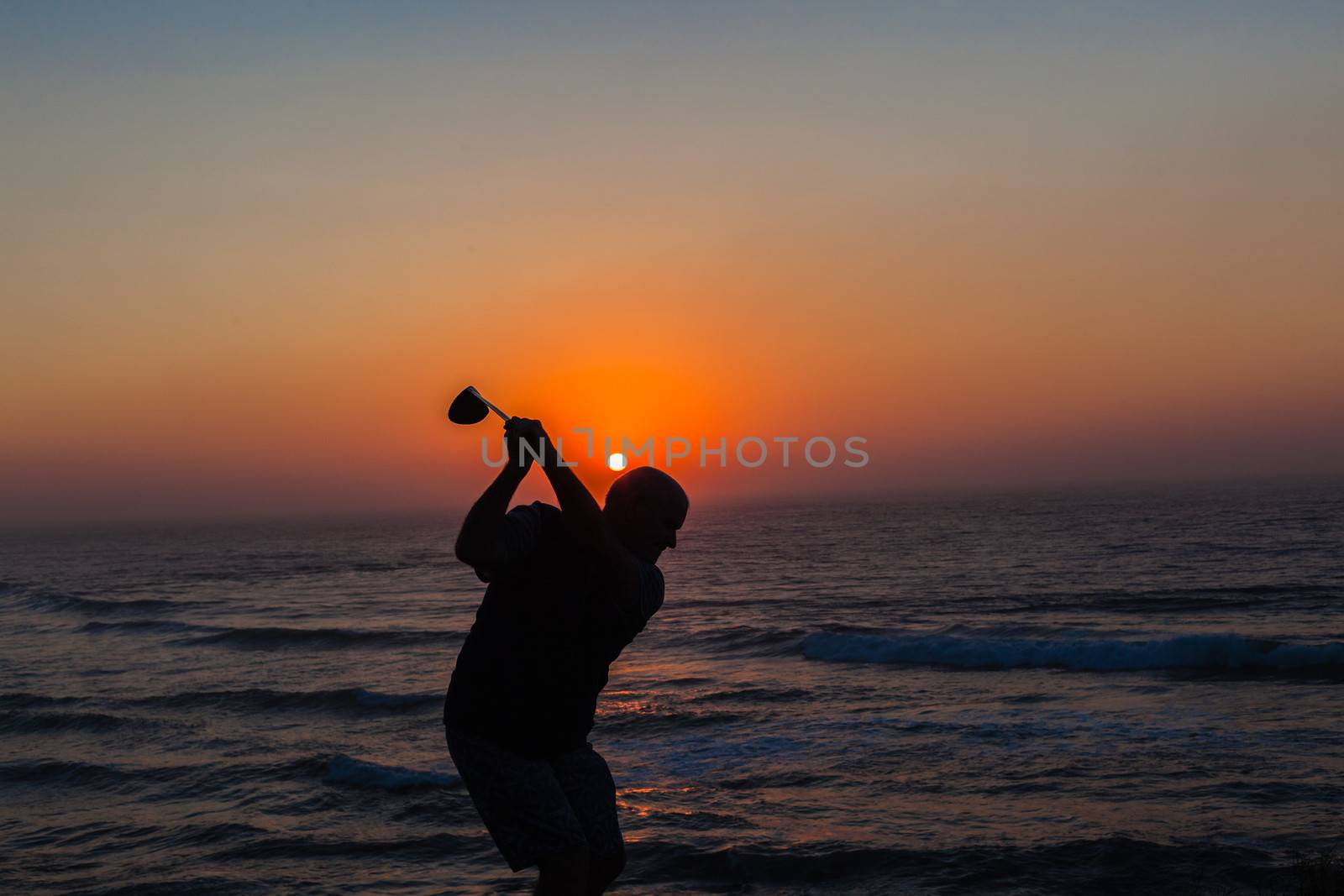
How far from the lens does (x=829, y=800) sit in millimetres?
9562

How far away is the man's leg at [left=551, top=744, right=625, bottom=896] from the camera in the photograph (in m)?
3.44

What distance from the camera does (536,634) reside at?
3182 mm

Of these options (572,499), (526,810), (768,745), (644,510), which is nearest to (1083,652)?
(768,745)

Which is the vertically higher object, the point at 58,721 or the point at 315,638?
the point at 58,721

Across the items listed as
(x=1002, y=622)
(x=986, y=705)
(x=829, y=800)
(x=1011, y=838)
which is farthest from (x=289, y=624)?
(x=1011, y=838)

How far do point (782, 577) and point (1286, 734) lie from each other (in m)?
28.3

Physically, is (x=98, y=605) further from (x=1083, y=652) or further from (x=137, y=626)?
(x=1083, y=652)

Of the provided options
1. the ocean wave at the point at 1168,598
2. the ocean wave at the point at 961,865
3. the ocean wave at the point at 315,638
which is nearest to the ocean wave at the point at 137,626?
the ocean wave at the point at 315,638

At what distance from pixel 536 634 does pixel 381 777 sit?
27.7 ft

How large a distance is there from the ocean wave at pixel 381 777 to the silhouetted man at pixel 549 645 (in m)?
7.45

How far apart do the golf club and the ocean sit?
5.05m

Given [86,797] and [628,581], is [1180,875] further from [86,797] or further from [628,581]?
[86,797]

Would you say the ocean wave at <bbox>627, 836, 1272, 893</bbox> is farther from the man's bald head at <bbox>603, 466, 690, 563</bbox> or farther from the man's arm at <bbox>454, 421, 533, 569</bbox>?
the man's arm at <bbox>454, 421, 533, 569</bbox>

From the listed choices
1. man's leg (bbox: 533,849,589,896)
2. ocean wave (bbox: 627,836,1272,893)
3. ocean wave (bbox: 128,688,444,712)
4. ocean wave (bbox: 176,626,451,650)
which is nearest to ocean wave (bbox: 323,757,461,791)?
ocean wave (bbox: 627,836,1272,893)
